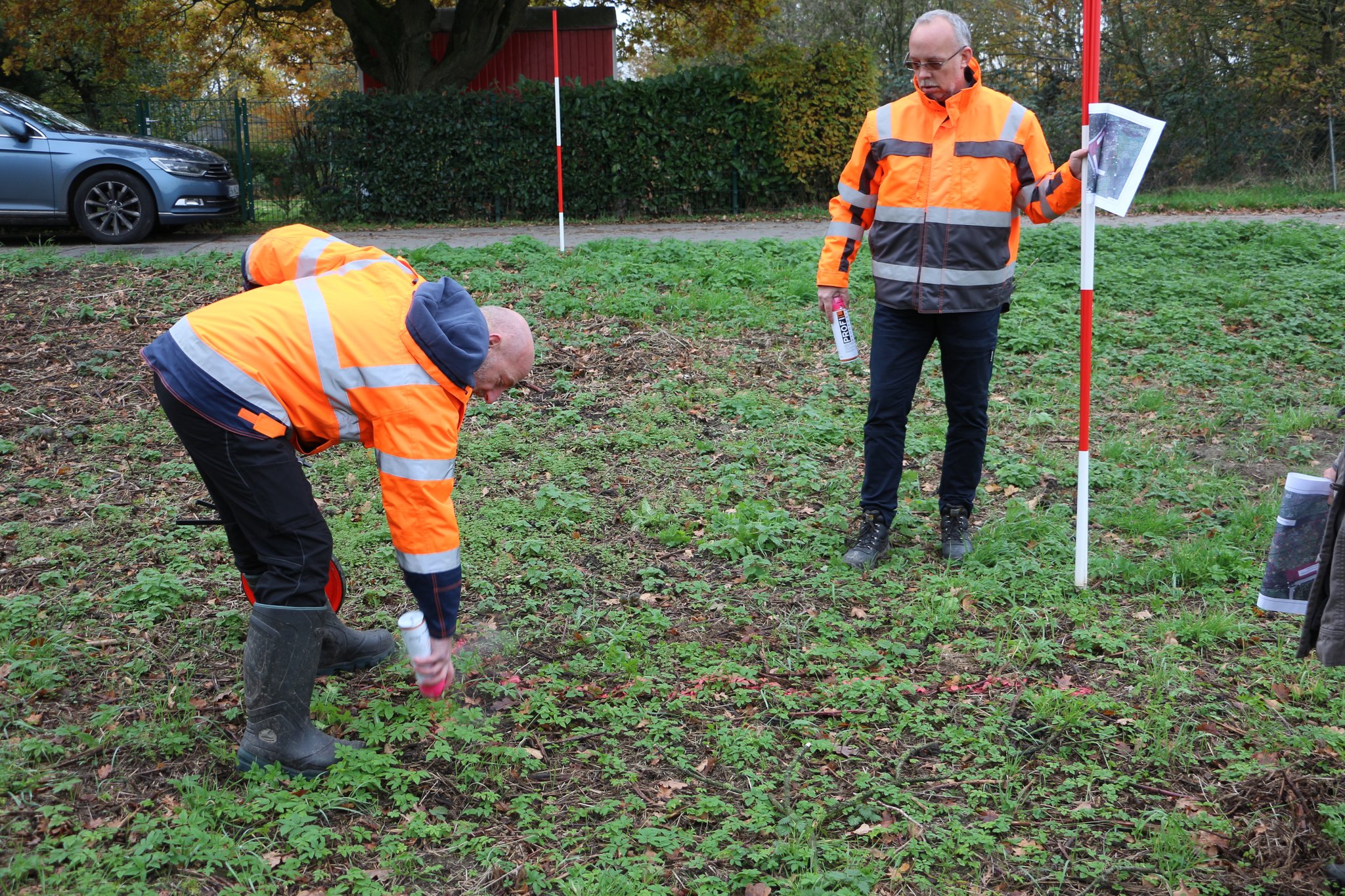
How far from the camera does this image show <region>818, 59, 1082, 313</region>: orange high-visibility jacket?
14.3ft

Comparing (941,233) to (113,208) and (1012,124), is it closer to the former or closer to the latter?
(1012,124)

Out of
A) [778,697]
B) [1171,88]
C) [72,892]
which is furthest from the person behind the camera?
[1171,88]

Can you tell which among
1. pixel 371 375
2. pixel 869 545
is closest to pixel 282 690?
pixel 371 375

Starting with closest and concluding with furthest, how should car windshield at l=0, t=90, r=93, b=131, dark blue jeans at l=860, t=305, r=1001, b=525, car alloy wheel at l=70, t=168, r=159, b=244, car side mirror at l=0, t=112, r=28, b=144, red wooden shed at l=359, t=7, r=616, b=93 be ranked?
dark blue jeans at l=860, t=305, r=1001, b=525
car side mirror at l=0, t=112, r=28, b=144
car windshield at l=0, t=90, r=93, b=131
car alloy wheel at l=70, t=168, r=159, b=244
red wooden shed at l=359, t=7, r=616, b=93

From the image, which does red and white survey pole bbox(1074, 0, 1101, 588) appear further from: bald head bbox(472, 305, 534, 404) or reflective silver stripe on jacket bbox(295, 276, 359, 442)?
reflective silver stripe on jacket bbox(295, 276, 359, 442)

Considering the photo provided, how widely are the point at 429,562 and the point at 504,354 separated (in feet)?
2.05

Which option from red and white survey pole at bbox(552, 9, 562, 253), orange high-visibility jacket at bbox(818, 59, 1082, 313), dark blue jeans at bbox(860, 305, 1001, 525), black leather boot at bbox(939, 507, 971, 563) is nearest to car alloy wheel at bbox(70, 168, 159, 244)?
red and white survey pole at bbox(552, 9, 562, 253)

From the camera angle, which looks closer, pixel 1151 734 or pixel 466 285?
pixel 1151 734

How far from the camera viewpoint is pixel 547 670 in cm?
400

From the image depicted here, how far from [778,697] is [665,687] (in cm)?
42

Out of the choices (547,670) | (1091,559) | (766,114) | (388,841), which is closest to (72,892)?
(388,841)

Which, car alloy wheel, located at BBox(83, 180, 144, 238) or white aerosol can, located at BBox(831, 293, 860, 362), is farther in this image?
car alloy wheel, located at BBox(83, 180, 144, 238)

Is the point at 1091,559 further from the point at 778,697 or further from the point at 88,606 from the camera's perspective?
the point at 88,606

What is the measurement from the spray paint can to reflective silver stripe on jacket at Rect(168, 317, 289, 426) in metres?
0.71
